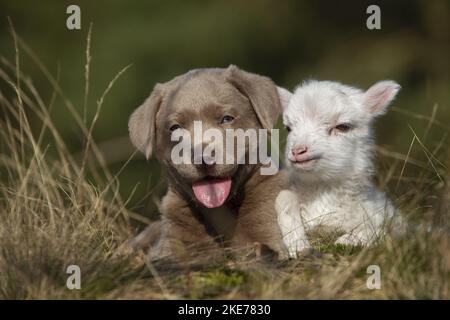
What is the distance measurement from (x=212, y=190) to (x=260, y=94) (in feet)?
2.37

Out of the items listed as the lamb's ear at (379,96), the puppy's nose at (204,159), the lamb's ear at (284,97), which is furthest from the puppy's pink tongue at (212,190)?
the lamb's ear at (379,96)

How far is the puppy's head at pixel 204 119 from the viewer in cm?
566

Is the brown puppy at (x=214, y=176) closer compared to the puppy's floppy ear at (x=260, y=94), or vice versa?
the brown puppy at (x=214, y=176)

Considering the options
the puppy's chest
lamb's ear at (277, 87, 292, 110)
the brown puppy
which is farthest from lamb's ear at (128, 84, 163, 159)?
lamb's ear at (277, 87, 292, 110)

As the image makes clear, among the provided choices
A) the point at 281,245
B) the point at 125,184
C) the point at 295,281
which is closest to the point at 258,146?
the point at 281,245

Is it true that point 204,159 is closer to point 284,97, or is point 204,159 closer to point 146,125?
point 146,125

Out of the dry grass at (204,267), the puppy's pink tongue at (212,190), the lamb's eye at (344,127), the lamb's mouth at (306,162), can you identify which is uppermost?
the lamb's eye at (344,127)

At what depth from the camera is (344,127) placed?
592cm

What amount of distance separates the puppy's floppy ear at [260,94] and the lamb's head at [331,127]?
0.29ft

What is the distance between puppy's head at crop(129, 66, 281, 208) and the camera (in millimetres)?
5656

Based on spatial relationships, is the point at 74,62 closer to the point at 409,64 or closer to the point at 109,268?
the point at 409,64

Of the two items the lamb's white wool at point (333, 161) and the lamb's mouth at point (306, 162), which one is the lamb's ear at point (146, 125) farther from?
the lamb's mouth at point (306, 162)

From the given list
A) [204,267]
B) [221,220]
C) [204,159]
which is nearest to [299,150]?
[204,159]
